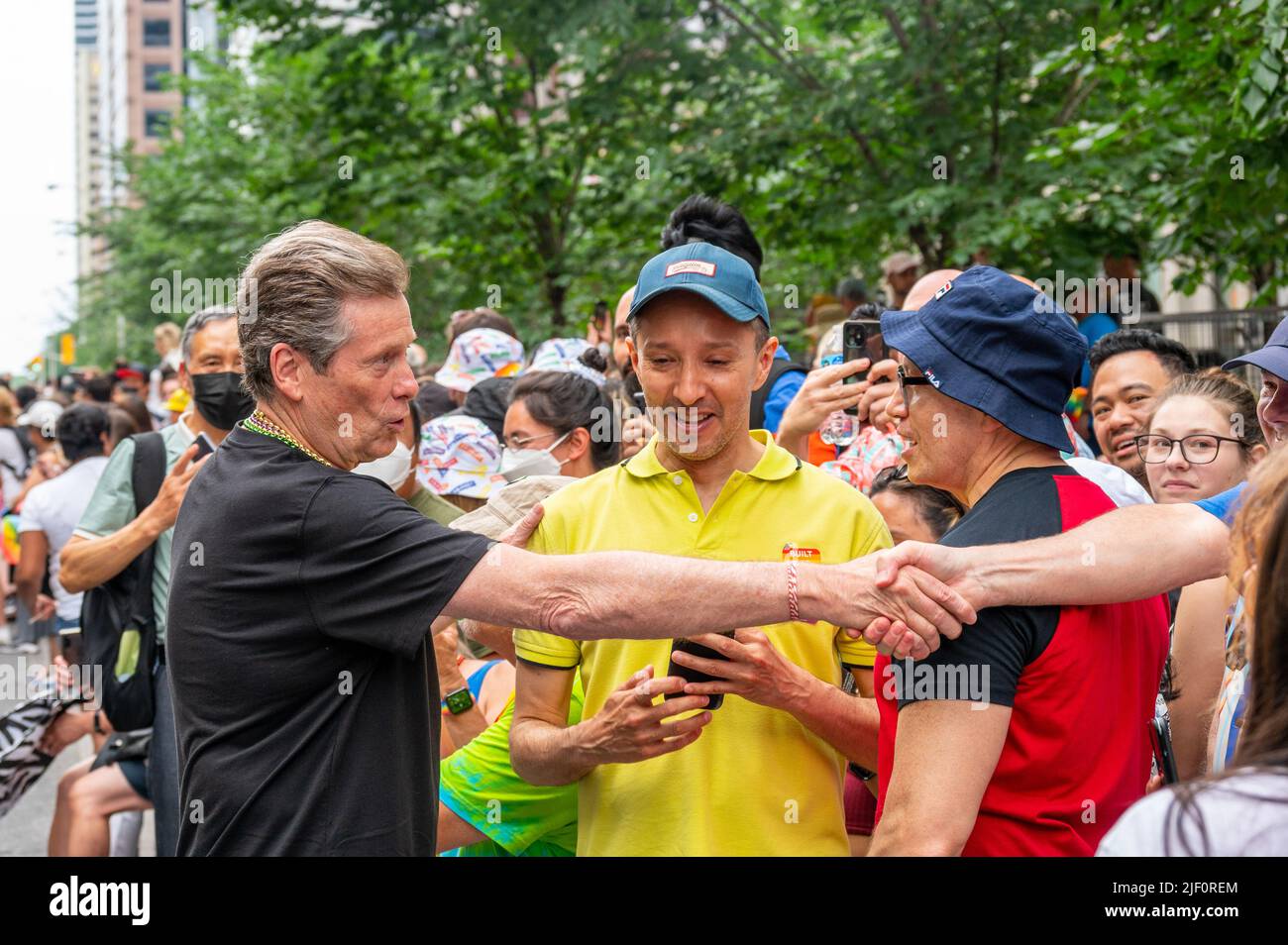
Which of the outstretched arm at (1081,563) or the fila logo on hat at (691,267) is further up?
the fila logo on hat at (691,267)

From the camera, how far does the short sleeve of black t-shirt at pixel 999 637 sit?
2.48 meters

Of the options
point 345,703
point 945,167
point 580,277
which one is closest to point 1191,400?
point 345,703

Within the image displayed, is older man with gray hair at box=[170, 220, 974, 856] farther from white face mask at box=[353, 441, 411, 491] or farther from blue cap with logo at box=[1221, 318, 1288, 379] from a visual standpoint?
white face mask at box=[353, 441, 411, 491]

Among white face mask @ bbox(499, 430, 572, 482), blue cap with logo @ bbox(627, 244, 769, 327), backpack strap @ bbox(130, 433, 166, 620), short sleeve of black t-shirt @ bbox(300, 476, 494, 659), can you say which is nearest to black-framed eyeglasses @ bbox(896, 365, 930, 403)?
blue cap with logo @ bbox(627, 244, 769, 327)

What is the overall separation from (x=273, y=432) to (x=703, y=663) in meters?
0.98

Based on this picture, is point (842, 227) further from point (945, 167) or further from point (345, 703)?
point (345, 703)

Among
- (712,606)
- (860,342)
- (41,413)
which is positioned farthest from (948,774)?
(41,413)

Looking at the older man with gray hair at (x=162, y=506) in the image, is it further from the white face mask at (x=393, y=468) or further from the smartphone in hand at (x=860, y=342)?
the smartphone in hand at (x=860, y=342)

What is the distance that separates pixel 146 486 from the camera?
5590 mm

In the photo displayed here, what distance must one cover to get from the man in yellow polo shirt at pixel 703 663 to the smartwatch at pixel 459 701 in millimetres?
1087

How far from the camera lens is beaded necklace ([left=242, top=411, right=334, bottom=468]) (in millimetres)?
2857

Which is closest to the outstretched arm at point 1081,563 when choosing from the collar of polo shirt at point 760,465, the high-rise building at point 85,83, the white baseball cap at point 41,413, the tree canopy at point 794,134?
the collar of polo shirt at point 760,465

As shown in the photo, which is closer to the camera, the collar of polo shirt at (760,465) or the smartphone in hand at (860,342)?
the collar of polo shirt at (760,465)

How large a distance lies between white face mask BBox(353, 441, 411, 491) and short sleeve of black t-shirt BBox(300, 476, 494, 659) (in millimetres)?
2258
